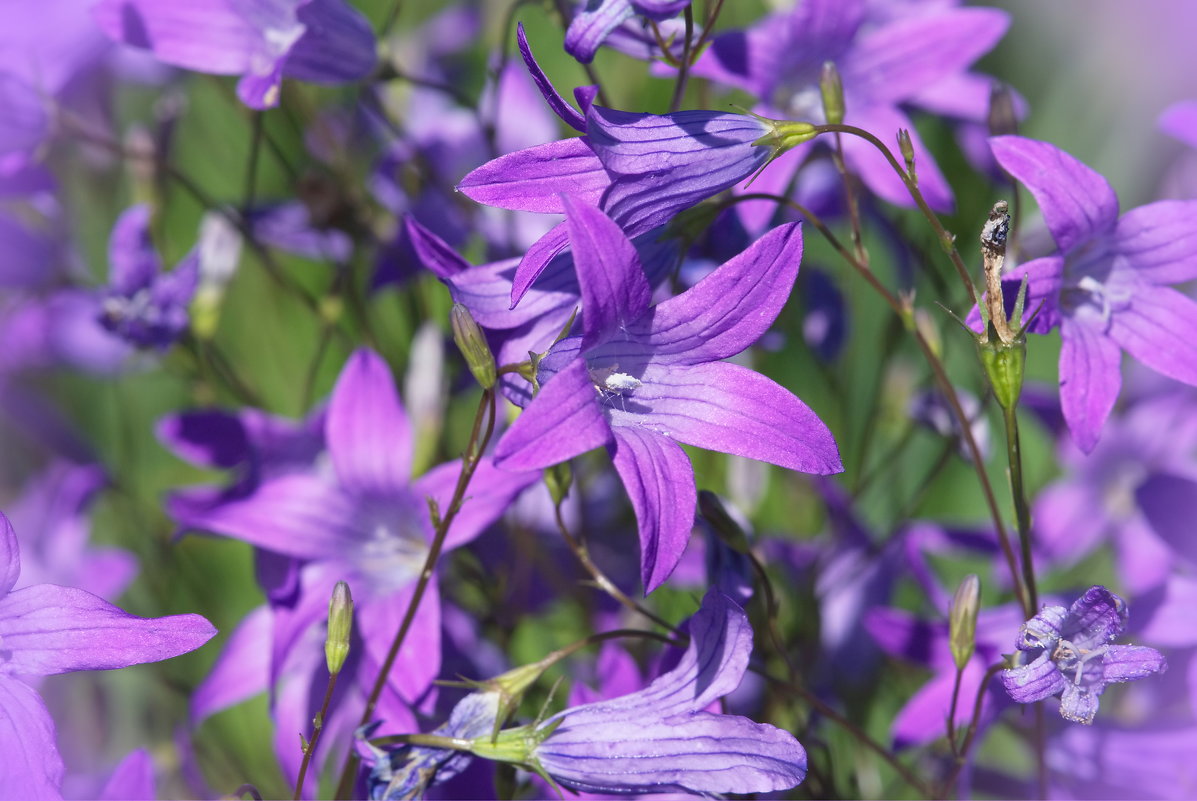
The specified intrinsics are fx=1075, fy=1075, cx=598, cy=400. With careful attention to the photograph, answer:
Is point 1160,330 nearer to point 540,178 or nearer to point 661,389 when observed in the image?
point 661,389

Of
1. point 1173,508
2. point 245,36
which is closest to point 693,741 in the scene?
point 1173,508

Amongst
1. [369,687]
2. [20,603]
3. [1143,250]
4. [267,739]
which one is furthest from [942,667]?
[267,739]

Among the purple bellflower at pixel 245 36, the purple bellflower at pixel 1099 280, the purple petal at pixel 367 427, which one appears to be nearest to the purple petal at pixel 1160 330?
the purple bellflower at pixel 1099 280

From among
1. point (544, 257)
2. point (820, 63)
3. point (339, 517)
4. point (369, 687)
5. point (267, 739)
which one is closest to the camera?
point (544, 257)

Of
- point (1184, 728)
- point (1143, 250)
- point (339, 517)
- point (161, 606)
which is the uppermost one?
point (1143, 250)

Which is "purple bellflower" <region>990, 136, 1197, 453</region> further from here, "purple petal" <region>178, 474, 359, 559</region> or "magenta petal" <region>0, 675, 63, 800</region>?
"magenta petal" <region>0, 675, 63, 800</region>

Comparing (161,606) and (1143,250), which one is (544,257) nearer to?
(1143,250)

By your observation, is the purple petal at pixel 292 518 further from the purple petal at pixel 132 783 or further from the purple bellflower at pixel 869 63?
the purple bellflower at pixel 869 63
